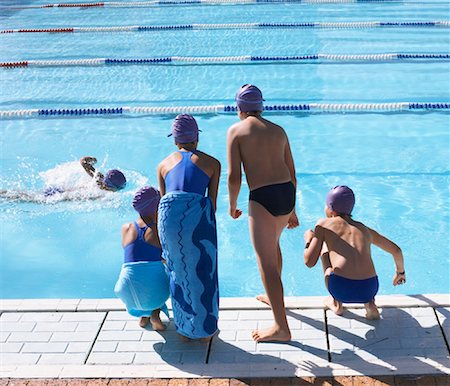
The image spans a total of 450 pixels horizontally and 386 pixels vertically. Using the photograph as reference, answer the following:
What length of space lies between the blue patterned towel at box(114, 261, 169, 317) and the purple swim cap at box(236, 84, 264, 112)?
0.99 metres

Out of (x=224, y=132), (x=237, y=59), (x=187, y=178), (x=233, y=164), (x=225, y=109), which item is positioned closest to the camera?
(x=187, y=178)

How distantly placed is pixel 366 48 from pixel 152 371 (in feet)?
28.1

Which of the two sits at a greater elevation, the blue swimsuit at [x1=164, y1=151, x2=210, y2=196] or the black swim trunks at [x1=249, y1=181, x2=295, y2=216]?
the blue swimsuit at [x1=164, y1=151, x2=210, y2=196]

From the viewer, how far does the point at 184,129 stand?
383cm

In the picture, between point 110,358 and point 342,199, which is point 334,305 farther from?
point 110,358

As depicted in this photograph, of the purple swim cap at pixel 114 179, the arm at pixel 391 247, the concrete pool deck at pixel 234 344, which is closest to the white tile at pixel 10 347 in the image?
the concrete pool deck at pixel 234 344

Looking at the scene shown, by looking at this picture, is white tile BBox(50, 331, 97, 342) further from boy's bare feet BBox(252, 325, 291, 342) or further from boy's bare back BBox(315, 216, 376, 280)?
boy's bare back BBox(315, 216, 376, 280)

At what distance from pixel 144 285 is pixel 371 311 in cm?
132

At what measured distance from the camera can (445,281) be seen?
5625 millimetres

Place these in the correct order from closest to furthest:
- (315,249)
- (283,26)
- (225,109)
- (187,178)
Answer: (187,178) → (315,249) → (225,109) → (283,26)

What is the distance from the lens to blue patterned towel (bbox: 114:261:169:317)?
13.2 feet

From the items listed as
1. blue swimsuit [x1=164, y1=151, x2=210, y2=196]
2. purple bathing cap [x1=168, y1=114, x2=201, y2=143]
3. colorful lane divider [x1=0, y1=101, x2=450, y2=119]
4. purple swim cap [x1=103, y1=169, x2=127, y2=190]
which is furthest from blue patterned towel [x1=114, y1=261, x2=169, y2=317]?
colorful lane divider [x1=0, y1=101, x2=450, y2=119]

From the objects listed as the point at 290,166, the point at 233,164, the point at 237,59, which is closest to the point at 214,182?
the point at 233,164

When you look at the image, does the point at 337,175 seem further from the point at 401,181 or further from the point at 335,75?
the point at 335,75
